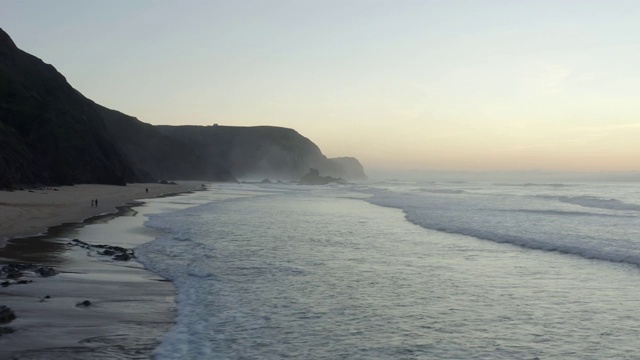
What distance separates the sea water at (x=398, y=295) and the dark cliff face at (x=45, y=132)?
104ft

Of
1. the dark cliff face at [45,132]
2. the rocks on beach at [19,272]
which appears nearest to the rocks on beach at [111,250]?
the rocks on beach at [19,272]

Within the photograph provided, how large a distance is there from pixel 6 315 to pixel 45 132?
5605 centimetres

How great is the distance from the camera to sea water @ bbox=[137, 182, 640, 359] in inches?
318

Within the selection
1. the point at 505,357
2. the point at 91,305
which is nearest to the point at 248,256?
the point at 91,305

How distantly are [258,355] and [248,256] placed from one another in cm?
946

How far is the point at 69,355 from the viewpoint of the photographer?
691cm

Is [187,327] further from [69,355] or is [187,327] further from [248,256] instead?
[248,256]

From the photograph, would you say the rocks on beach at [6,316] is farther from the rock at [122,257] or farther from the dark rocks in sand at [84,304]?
the rock at [122,257]

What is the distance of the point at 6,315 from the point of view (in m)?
8.16

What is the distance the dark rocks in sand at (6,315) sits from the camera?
26.4ft

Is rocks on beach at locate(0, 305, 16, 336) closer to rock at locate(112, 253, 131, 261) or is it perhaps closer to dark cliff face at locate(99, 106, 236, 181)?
rock at locate(112, 253, 131, 261)

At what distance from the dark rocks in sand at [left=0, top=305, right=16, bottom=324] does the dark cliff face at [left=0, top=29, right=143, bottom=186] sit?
119 feet

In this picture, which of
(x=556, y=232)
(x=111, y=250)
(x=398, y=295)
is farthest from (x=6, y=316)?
(x=556, y=232)

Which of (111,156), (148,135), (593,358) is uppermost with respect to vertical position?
(148,135)
